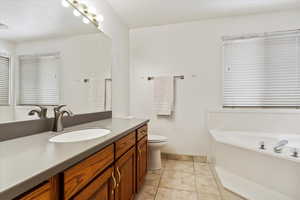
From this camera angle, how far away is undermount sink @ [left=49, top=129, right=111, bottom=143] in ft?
3.60

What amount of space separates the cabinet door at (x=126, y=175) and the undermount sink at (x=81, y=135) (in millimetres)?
257

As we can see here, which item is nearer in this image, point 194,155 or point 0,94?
point 0,94

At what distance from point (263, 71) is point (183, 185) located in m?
2.00

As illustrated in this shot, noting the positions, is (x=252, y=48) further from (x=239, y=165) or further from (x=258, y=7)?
(x=239, y=165)

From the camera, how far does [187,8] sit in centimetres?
223

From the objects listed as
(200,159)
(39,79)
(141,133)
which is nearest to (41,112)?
(39,79)

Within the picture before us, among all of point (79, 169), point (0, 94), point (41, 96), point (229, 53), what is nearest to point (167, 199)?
point (79, 169)

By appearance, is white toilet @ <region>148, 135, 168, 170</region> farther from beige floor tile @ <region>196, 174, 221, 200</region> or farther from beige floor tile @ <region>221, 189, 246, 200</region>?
beige floor tile @ <region>221, 189, 246, 200</region>

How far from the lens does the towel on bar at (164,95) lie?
261 centimetres

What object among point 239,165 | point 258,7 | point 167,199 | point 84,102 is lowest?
point 167,199

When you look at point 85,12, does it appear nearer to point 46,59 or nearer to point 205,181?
point 46,59

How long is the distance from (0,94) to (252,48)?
2961mm

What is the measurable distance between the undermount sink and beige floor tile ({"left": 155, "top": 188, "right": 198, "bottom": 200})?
3.05 feet

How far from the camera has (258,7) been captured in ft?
7.19
